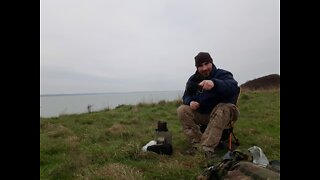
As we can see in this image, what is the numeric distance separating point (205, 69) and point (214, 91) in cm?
42

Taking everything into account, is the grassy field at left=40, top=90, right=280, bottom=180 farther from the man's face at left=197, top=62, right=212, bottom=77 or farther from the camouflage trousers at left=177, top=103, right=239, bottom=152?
the man's face at left=197, top=62, right=212, bottom=77

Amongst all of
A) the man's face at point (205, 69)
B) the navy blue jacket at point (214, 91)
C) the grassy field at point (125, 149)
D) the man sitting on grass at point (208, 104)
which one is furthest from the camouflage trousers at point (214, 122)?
the man's face at point (205, 69)

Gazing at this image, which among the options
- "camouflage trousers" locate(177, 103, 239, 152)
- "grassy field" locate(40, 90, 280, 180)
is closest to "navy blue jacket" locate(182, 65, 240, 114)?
"camouflage trousers" locate(177, 103, 239, 152)

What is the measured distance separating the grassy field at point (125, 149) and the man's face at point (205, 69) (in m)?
1.25

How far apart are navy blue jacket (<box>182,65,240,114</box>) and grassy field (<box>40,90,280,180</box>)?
815 mm

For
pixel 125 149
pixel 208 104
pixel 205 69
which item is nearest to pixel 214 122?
pixel 208 104

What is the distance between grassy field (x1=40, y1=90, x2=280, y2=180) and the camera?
11.5 ft

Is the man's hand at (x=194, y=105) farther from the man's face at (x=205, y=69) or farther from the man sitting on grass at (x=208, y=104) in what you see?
the man's face at (x=205, y=69)

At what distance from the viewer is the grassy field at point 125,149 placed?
3.49 metres
